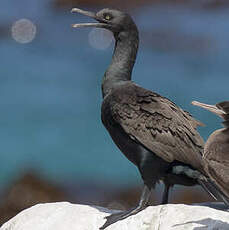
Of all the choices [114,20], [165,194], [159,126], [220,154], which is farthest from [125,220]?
[114,20]

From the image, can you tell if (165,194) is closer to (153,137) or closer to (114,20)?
(153,137)

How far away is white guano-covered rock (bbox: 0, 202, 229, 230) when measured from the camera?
664 centimetres

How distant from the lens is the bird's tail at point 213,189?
268 inches

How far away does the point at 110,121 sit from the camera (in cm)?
731

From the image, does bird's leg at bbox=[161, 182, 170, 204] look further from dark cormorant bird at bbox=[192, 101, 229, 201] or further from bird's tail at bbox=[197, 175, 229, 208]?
dark cormorant bird at bbox=[192, 101, 229, 201]

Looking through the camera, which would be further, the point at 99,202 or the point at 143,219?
the point at 99,202

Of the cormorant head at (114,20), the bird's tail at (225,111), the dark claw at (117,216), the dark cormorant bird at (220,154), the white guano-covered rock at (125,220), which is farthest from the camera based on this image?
the cormorant head at (114,20)

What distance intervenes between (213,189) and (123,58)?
5.77ft

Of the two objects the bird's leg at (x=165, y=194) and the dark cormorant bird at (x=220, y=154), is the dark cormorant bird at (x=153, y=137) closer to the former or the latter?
the bird's leg at (x=165, y=194)

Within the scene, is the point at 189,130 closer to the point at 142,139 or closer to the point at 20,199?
the point at 142,139

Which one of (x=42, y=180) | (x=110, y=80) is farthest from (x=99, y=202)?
(x=110, y=80)

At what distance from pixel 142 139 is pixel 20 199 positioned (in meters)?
6.71

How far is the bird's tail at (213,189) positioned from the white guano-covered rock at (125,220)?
12 centimetres

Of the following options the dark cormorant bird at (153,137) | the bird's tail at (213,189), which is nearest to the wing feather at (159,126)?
the dark cormorant bird at (153,137)
